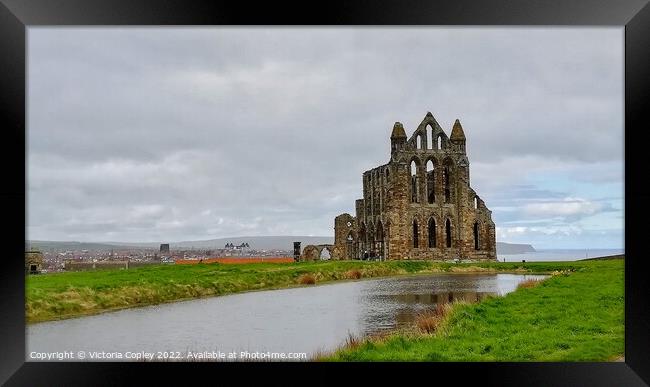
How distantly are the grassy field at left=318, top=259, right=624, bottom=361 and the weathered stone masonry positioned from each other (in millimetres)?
42460

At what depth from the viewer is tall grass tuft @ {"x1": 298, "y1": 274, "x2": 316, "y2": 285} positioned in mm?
35375

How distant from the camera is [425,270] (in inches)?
1960

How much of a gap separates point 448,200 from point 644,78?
56390mm

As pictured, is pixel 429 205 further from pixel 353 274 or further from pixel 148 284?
pixel 148 284

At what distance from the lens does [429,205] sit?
2557 inches

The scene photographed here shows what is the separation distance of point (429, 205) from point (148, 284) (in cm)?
4301

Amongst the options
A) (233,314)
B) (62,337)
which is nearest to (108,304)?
(233,314)

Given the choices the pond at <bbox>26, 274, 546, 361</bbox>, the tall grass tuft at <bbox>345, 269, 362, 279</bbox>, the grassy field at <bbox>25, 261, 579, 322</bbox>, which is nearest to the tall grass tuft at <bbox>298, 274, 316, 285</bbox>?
the grassy field at <bbox>25, 261, 579, 322</bbox>

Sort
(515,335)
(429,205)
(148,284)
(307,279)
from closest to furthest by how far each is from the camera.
A: (515,335), (148,284), (307,279), (429,205)

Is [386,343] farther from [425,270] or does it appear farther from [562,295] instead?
[425,270]

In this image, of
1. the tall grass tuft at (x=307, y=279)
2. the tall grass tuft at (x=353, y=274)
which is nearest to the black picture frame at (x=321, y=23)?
the tall grass tuft at (x=307, y=279)

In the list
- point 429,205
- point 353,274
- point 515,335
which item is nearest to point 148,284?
point 515,335

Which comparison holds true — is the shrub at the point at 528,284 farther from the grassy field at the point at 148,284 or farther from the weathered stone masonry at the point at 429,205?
the weathered stone masonry at the point at 429,205

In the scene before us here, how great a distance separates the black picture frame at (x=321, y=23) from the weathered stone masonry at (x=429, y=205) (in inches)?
2007
